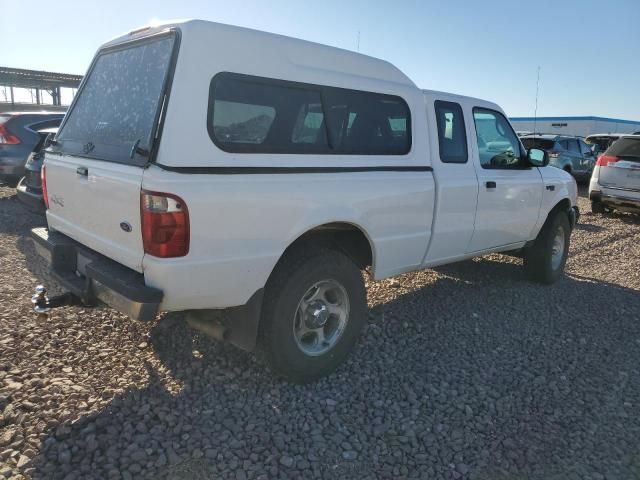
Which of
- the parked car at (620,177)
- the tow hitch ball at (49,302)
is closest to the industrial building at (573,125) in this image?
the parked car at (620,177)

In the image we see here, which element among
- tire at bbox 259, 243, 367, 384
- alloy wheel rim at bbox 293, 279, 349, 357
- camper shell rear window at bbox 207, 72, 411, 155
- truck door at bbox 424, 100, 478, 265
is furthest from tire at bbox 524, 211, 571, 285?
alloy wheel rim at bbox 293, 279, 349, 357

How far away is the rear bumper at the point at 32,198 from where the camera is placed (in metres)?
5.90

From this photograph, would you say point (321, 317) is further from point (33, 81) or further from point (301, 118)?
point (33, 81)

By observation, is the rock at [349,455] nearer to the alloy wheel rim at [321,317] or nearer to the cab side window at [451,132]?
the alloy wheel rim at [321,317]

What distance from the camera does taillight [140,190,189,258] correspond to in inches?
100.0

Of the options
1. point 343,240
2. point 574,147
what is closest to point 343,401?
point 343,240

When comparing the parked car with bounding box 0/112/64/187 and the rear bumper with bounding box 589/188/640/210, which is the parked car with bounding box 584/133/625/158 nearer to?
the rear bumper with bounding box 589/188/640/210

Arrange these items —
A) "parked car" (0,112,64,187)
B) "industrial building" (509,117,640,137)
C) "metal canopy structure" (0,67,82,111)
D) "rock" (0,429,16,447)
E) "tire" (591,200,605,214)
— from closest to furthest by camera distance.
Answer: "rock" (0,429,16,447)
"parked car" (0,112,64,187)
"tire" (591,200,605,214)
"metal canopy structure" (0,67,82,111)
"industrial building" (509,117,640,137)

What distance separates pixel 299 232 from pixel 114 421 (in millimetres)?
1461

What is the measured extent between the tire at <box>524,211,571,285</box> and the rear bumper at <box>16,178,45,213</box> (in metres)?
5.58

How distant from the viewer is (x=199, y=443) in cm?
266

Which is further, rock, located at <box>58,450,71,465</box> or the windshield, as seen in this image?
the windshield

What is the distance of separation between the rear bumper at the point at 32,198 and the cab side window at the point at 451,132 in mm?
4468

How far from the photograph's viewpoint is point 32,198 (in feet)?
19.6
